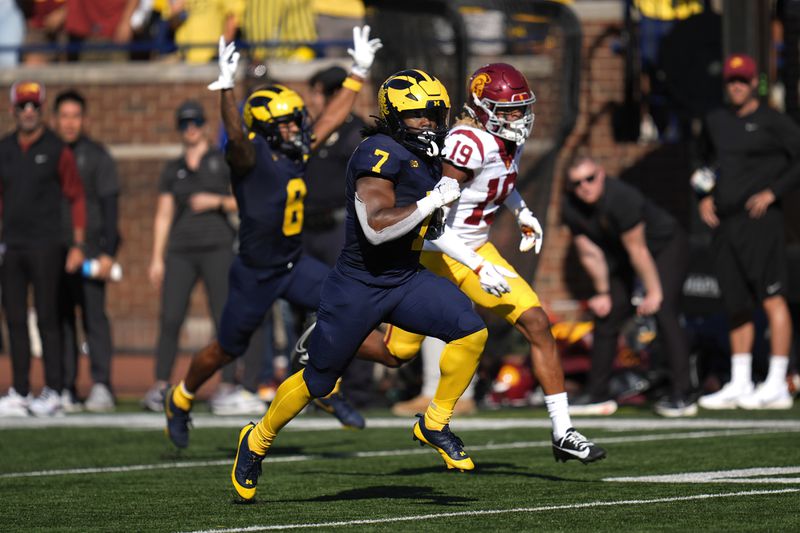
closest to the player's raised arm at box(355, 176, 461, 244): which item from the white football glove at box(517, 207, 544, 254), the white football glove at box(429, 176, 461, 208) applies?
the white football glove at box(429, 176, 461, 208)

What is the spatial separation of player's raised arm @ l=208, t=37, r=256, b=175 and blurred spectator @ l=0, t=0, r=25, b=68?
428 inches

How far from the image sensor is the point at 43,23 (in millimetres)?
19609

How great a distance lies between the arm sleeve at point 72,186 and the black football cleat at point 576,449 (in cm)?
554

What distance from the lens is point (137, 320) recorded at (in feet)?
60.6

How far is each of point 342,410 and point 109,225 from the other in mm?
4553

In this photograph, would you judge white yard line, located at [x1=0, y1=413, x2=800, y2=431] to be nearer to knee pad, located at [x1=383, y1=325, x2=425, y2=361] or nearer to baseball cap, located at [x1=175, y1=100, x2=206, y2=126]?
knee pad, located at [x1=383, y1=325, x2=425, y2=361]

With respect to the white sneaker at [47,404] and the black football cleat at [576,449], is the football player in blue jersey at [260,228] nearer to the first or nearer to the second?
the black football cleat at [576,449]

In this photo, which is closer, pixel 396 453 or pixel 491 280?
pixel 491 280

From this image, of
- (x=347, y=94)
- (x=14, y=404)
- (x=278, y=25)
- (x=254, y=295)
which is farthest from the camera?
(x=278, y=25)

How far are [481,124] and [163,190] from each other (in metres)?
5.13

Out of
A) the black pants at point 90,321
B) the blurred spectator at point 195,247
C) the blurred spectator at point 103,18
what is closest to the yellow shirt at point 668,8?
the blurred spectator at point 103,18

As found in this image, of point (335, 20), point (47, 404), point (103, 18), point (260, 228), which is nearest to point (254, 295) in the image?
point (260, 228)

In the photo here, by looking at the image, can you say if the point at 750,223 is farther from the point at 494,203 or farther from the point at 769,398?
the point at 494,203

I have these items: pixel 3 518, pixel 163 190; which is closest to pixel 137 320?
pixel 163 190
